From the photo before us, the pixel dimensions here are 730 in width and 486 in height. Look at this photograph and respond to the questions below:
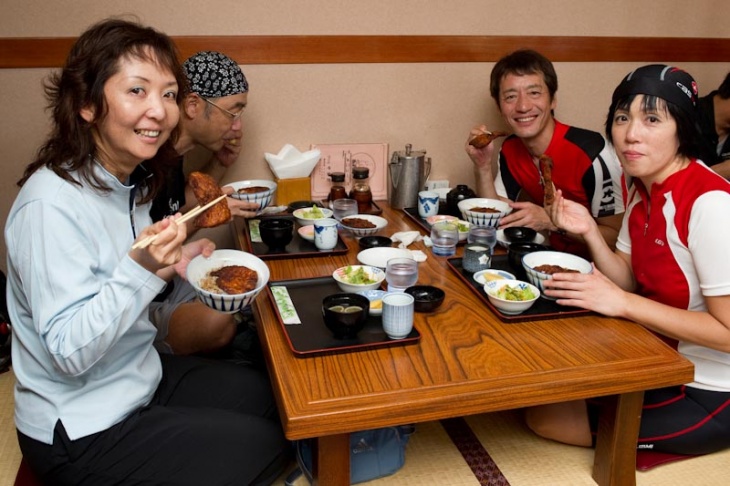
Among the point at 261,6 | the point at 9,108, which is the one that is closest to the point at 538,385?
the point at 261,6

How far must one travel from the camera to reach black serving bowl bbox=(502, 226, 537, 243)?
2334 mm

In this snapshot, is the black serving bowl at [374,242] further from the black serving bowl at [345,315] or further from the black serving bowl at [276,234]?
the black serving bowl at [345,315]

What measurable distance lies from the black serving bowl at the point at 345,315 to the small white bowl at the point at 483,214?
94 cm

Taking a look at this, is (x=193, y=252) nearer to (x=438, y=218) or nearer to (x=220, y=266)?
(x=220, y=266)

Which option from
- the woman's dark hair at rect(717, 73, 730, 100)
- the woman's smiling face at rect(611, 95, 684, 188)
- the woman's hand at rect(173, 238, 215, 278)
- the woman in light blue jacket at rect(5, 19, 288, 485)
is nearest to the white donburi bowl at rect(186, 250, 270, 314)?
the woman's hand at rect(173, 238, 215, 278)

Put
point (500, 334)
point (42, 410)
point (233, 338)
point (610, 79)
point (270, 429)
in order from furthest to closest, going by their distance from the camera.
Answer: point (610, 79) < point (233, 338) < point (270, 429) < point (500, 334) < point (42, 410)

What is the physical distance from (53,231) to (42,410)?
0.46m

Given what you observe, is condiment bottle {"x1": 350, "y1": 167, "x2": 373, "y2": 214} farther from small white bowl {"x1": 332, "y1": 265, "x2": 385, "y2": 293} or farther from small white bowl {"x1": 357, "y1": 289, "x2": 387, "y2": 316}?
small white bowl {"x1": 357, "y1": 289, "x2": 387, "y2": 316}

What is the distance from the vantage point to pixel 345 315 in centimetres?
153

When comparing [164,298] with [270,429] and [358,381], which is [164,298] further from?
[358,381]

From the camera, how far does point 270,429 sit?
5.68 ft

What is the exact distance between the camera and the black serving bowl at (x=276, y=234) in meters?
2.21

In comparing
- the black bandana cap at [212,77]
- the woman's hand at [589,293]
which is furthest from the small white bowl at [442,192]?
the woman's hand at [589,293]

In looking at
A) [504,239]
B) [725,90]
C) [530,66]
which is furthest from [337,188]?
[725,90]
